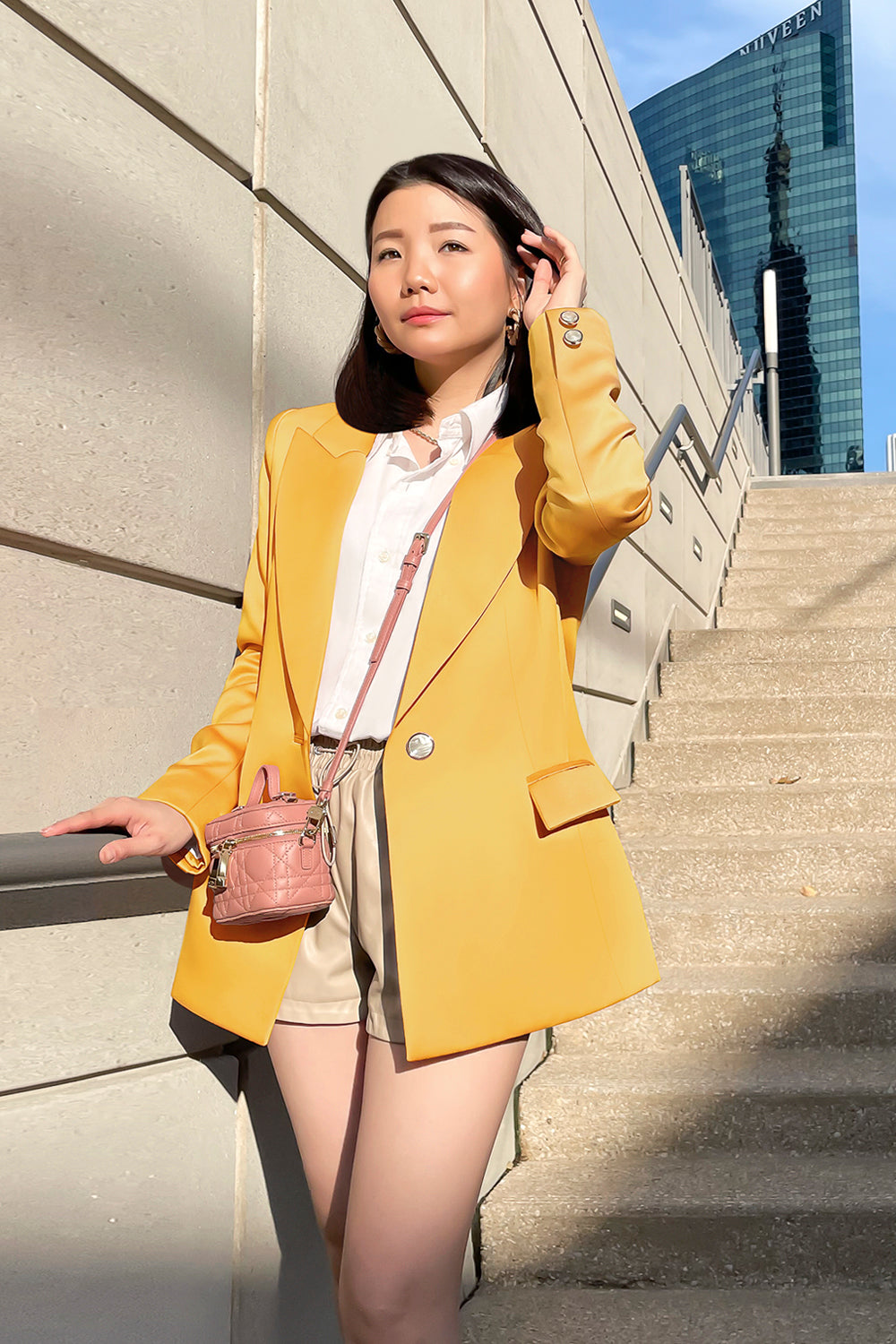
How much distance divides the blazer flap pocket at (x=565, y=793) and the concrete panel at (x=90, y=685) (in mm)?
545

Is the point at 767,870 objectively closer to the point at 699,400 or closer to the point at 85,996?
the point at 85,996

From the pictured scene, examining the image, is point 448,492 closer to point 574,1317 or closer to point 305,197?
point 305,197

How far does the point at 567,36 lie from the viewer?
4164mm

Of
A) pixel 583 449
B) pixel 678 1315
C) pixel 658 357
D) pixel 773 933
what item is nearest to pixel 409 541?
pixel 583 449

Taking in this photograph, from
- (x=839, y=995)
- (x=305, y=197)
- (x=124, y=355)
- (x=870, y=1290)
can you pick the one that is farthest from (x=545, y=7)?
(x=870, y=1290)

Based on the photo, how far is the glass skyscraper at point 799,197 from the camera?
113m

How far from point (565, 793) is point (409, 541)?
40 centimetres

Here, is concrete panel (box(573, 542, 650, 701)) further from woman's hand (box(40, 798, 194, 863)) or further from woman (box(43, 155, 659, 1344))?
woman's hand (box(40, 798, 194, 863))

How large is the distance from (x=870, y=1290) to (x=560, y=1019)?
5.15 feet

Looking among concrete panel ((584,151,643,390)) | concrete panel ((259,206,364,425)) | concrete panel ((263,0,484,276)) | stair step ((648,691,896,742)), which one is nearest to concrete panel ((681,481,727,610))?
stair step ((648,691,896,742))

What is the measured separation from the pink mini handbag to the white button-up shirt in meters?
0.15

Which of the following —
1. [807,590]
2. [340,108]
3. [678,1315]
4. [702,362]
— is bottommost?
[678,1315]

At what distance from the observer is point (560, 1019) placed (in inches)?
52.1

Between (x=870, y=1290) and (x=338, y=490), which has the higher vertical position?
(x=338, y=490)
